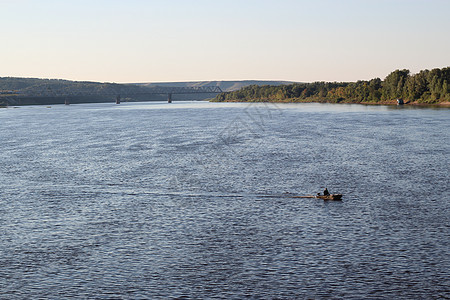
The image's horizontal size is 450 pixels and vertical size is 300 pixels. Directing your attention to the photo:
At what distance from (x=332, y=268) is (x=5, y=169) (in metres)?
45.9

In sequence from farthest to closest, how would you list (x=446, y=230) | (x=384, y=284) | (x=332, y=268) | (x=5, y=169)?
(x=5, y=169) < (x=446, y=230) < (x=332, y=268) < (x=384, y=284)

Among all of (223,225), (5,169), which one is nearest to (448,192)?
(223,225)

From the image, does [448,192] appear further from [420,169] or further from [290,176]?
[290,176]

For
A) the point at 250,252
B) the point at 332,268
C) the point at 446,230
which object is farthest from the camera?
the point at 446,230

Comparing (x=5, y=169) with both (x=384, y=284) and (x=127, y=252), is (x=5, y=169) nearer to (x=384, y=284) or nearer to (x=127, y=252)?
(x=127, y=252)

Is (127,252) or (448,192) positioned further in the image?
(448,192)

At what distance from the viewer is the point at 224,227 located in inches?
1391

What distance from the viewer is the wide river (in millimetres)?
25484

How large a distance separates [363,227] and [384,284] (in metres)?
9.88

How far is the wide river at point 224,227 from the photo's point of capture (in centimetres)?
2548

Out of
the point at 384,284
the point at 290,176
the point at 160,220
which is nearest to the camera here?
the point at 384,284

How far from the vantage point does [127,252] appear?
30234mm

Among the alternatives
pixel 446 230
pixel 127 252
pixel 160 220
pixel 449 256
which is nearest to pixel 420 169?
pixel 446 230

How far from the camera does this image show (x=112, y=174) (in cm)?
5619
